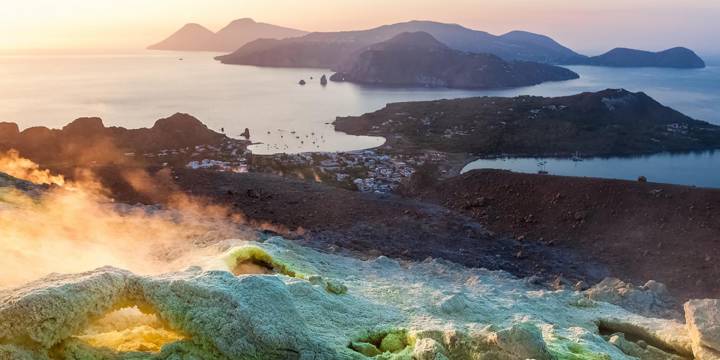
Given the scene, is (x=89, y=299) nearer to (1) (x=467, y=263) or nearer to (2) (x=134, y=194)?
(1) (x=467, y=263)

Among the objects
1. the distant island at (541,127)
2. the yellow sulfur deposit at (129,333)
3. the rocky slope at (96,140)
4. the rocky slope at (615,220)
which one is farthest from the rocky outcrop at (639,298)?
the distant island at (541,127)

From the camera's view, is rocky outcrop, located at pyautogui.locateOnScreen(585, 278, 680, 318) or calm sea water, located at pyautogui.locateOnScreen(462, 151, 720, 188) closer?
rocky outcrop, located at pyautogui.locateOnScreen(585, 278, 680, 318)

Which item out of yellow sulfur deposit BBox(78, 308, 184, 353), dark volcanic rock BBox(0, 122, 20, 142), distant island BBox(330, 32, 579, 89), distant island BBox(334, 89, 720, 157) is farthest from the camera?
distant island BBox(330, 32, 579, 89)

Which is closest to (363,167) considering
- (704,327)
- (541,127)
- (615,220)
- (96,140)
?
(615,220)

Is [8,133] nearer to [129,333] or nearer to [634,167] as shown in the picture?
[129,333]

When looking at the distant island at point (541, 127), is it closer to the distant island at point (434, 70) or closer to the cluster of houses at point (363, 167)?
the cluster of houses at point (363, 167)

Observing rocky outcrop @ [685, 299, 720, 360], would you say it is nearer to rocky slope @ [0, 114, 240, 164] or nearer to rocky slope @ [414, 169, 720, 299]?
rocky slope @ [414, 169, 720, 299]

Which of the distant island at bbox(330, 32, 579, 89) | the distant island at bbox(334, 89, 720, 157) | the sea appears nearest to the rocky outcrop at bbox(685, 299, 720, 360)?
the sea

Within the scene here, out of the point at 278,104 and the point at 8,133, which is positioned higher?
the point at 278,104
